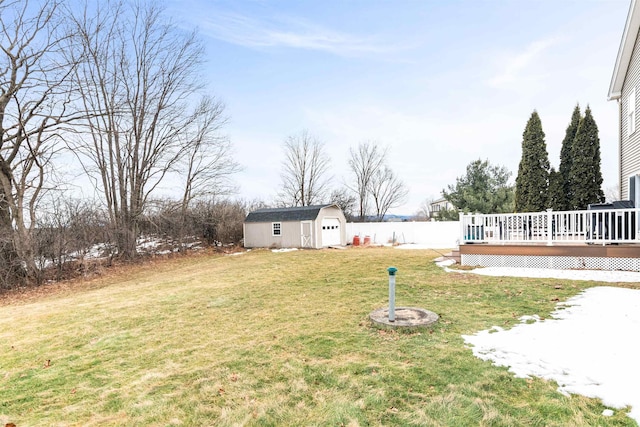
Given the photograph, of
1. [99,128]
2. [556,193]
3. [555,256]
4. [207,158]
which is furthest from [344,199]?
[555,256]

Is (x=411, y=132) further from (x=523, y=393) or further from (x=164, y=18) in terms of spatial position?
(x=523, y=393)

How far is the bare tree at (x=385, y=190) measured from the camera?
36.0 metres

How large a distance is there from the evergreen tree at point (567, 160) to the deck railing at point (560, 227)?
4.40m

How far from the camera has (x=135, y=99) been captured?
1791cm

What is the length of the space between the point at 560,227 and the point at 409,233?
43.9 feet

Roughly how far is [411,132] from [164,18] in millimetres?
17511

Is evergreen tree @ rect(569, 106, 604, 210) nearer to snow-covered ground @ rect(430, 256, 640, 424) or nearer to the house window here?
the house window

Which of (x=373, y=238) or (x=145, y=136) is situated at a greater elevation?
(x=145, y=136)

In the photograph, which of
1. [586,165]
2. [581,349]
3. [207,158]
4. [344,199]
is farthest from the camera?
[344,199]

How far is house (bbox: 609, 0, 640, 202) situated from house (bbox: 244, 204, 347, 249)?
13.5 m

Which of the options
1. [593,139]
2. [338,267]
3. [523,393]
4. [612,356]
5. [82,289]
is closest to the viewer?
[523,393]

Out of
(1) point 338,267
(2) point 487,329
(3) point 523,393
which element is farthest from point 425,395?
(1) point 338,267

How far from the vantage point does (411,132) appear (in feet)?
77.6

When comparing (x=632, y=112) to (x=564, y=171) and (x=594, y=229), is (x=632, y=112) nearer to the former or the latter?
(x=564, y=171)
